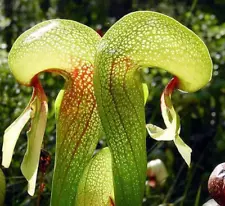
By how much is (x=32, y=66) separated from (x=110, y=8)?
3.74 meters

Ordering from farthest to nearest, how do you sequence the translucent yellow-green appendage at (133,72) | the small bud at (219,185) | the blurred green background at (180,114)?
the blurred green background at (180,114) → the small bud at (219,185) → the translucent yellow-green appendage at (133,72)

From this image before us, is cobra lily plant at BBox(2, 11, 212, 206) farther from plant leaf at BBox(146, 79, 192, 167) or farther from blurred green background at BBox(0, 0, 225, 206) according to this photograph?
blurred green background at BBox(0, 0, 225, 206)

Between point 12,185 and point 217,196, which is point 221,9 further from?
point 217,196

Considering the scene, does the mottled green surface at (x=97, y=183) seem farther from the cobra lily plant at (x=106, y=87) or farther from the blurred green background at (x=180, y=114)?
the blurred green background at (x=180, y=114)

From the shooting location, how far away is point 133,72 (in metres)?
1.15

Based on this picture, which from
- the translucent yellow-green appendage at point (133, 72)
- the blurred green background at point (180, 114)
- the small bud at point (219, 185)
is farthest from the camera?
the blurred green background at point (180, 114)

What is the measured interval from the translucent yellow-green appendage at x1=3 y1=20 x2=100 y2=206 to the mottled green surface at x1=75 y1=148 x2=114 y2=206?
0.05 feet

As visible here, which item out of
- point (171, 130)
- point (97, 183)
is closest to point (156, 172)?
point (97, 183)

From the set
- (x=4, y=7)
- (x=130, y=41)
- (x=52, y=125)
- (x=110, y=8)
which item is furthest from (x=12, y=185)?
(x=110, y=8)

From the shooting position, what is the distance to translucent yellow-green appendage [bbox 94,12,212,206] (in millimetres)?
1124

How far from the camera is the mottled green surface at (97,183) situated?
1.22 metres

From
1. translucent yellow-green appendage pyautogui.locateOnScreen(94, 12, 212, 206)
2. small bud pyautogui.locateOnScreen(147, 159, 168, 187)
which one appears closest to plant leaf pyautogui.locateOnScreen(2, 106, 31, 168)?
translucent yellow-green appendage pyautogui.locateOnScreen(94, 12, 212, 206)

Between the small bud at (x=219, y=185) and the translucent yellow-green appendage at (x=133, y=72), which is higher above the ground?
the translucent yellow-green appendage at (x=133, y=72)

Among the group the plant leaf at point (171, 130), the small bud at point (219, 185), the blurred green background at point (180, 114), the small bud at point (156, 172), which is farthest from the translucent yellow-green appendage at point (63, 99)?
the small bud at point (156, 172)
